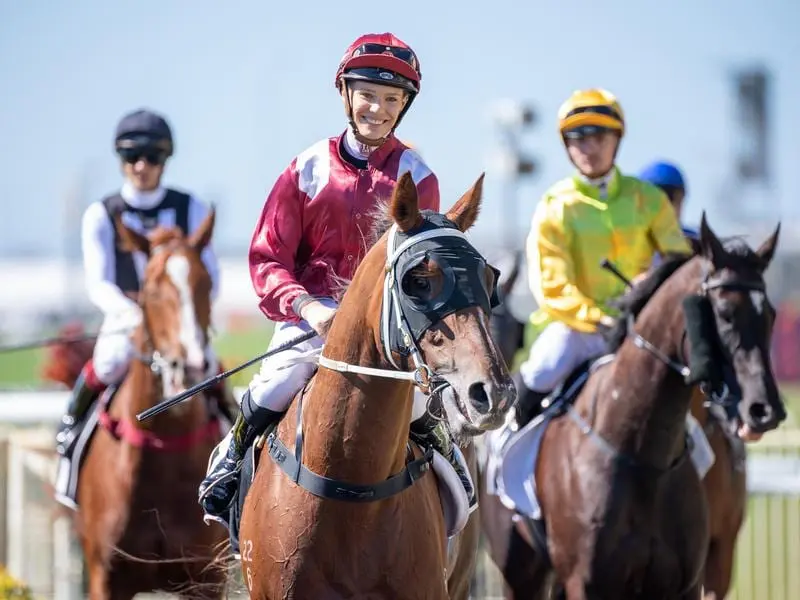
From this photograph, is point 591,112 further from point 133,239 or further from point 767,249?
point 133,239

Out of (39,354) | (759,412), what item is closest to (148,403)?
(759,412)

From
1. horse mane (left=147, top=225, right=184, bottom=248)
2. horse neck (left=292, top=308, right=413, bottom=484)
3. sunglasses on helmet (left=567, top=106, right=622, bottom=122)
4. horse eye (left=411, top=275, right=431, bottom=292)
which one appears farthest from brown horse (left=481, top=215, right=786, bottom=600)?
horse eye (left=411, top=275, right=431, bottom=292)

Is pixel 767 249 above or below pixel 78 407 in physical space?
above

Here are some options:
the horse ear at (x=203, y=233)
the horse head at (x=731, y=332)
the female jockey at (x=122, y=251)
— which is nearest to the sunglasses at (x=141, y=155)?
the female jockey at (x=122, y=251)

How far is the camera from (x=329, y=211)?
4527 mm

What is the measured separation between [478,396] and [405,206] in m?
0.65

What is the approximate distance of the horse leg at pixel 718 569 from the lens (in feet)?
25.2

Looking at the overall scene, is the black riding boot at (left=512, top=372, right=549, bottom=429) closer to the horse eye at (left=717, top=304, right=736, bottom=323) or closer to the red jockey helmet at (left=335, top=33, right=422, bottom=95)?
the horse eye at (left=717, top=304, right=736, bottom=323)

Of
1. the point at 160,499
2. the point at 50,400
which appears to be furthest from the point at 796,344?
the point at 160,499

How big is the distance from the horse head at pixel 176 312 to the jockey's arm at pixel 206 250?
0.67 ft

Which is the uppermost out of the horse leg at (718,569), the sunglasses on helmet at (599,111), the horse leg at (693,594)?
the sunglasses on helmet at (599,111)

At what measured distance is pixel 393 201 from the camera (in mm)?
3756

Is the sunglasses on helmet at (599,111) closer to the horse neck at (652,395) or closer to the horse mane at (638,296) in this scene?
the horse mane at (638,296)

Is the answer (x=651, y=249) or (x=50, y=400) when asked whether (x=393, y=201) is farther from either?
(x=50, y=400)
